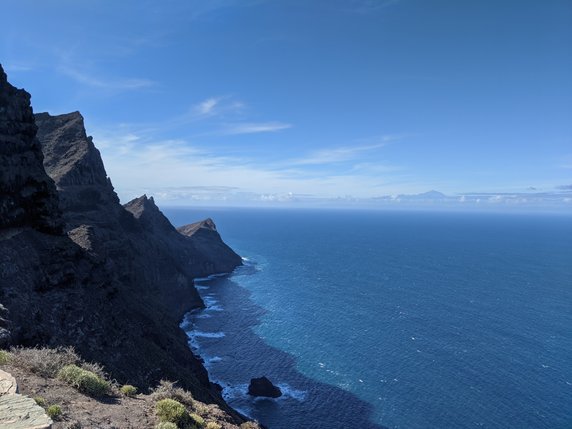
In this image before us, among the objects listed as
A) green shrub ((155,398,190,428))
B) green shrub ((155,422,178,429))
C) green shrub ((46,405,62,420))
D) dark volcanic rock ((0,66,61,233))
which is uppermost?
dark volcanic rock ((0,66,61,233))

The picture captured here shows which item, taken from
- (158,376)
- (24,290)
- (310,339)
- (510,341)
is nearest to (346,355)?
(310,339)

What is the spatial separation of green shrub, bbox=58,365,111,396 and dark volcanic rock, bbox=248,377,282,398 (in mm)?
48833

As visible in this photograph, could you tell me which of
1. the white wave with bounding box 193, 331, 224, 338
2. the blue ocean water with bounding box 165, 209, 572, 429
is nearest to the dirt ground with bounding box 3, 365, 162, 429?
the blue ocean water with bounding box 165, 209, 572, 429

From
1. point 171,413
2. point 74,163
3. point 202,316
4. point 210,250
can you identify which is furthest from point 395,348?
point 210,250

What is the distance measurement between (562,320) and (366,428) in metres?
76.1

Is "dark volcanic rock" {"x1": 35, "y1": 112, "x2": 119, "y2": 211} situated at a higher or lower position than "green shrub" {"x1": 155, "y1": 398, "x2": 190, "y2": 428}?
higher

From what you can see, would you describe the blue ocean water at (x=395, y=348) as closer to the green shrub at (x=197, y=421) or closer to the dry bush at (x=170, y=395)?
the dry bush at (x=170, y=395)

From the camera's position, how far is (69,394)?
56.6 ft

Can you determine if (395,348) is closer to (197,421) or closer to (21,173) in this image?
(197,421)

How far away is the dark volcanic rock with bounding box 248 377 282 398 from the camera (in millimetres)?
62478

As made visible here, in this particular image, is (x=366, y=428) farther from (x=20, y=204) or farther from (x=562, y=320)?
(x=562, y=320)

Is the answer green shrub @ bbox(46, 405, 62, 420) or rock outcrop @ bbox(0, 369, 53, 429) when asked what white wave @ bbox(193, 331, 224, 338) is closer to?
green shrub @ bbox(46, 405, 62, 420)

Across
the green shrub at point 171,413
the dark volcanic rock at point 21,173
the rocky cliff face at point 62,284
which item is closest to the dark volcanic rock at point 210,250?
the rocky cliff face at point 62,284

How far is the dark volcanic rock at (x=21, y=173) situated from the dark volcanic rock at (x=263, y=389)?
132 ft
